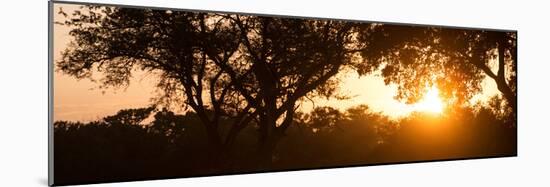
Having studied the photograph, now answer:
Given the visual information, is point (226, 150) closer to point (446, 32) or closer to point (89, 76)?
point (89, 76)

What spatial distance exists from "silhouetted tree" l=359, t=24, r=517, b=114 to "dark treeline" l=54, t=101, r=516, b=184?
34 centimetres

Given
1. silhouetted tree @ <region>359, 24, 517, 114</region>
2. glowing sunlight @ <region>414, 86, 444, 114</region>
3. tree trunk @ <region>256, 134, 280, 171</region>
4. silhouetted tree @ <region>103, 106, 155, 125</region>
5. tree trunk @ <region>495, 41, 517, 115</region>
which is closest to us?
silhouetted tree @ <region>103, 106, 155, 125</region>

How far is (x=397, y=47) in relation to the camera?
845 centimetres

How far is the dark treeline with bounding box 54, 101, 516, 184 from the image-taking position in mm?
6910

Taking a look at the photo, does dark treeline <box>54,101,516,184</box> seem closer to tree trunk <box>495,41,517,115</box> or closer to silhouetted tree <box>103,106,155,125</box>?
silhouetted tree <box>103,106,155,125</box>

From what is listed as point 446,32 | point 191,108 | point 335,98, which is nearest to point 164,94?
point 191,108

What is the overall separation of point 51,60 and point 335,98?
3019 millimetres

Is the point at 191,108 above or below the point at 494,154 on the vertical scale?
above

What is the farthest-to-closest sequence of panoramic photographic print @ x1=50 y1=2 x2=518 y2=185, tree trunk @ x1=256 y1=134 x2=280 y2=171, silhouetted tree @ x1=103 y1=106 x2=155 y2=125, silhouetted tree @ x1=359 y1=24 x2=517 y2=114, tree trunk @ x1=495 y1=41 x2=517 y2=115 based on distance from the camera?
1. tree trunk @ x1=495 y1=41 x2=517 y2=115
2. silhouetted tree @ x1=359 y1=24 x2=517 y2=114
3. tree trunk @ x1=256 y1=134 x2=280 y2=171
4. silhouetted tree @ x1=103 y1=106 x2=155 y2=125
5. panoramic photographic print @ x1=50 y1=2 x2=518 y2=185

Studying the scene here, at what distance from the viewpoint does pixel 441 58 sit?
8.79 metres

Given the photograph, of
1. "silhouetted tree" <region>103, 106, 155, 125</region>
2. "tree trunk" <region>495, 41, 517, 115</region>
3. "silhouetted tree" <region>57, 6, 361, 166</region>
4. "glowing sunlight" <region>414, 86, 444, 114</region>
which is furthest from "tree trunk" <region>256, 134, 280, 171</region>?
"tree trunk" <region>495, 41, 517, 115</region>

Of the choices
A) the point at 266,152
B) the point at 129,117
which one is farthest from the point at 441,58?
the point at 129,117

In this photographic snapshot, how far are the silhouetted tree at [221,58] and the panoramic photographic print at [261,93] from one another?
0.01 meters

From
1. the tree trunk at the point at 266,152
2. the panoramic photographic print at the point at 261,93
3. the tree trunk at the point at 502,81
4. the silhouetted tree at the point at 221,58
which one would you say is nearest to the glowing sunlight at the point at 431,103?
Result: the panoramic photographic print at the point at 261,93
